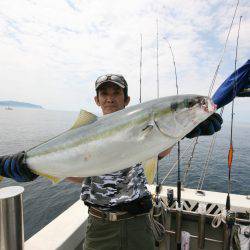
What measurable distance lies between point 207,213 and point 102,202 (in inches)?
113

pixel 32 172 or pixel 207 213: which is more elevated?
pixel 32 172

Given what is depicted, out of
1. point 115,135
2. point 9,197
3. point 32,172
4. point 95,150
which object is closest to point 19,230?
point 9,197

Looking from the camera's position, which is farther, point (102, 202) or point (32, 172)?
point (102, 202)

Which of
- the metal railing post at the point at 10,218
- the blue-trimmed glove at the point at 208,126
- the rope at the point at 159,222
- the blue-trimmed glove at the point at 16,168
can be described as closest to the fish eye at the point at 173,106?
the blue-trimmed glove at the point at 208,126

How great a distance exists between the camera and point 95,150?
2543mm

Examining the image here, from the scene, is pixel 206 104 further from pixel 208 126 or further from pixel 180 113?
pixel 208 126

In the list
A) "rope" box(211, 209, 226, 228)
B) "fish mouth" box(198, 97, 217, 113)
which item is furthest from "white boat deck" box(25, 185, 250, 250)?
"fish mouth" box(198, 97, 217, 113)

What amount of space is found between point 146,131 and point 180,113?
417 millimetres

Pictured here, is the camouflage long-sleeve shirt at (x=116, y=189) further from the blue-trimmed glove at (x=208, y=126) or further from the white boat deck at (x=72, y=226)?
the white boat deck at (x=72, y=226)

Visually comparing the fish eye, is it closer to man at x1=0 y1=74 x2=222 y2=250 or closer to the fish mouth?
the fish mouth

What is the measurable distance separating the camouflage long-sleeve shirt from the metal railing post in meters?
0.86

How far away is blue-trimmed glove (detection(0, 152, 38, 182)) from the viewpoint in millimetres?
2984

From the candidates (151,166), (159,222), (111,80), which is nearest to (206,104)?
(151,166)

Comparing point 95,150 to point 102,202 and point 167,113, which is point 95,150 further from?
point 102,202
